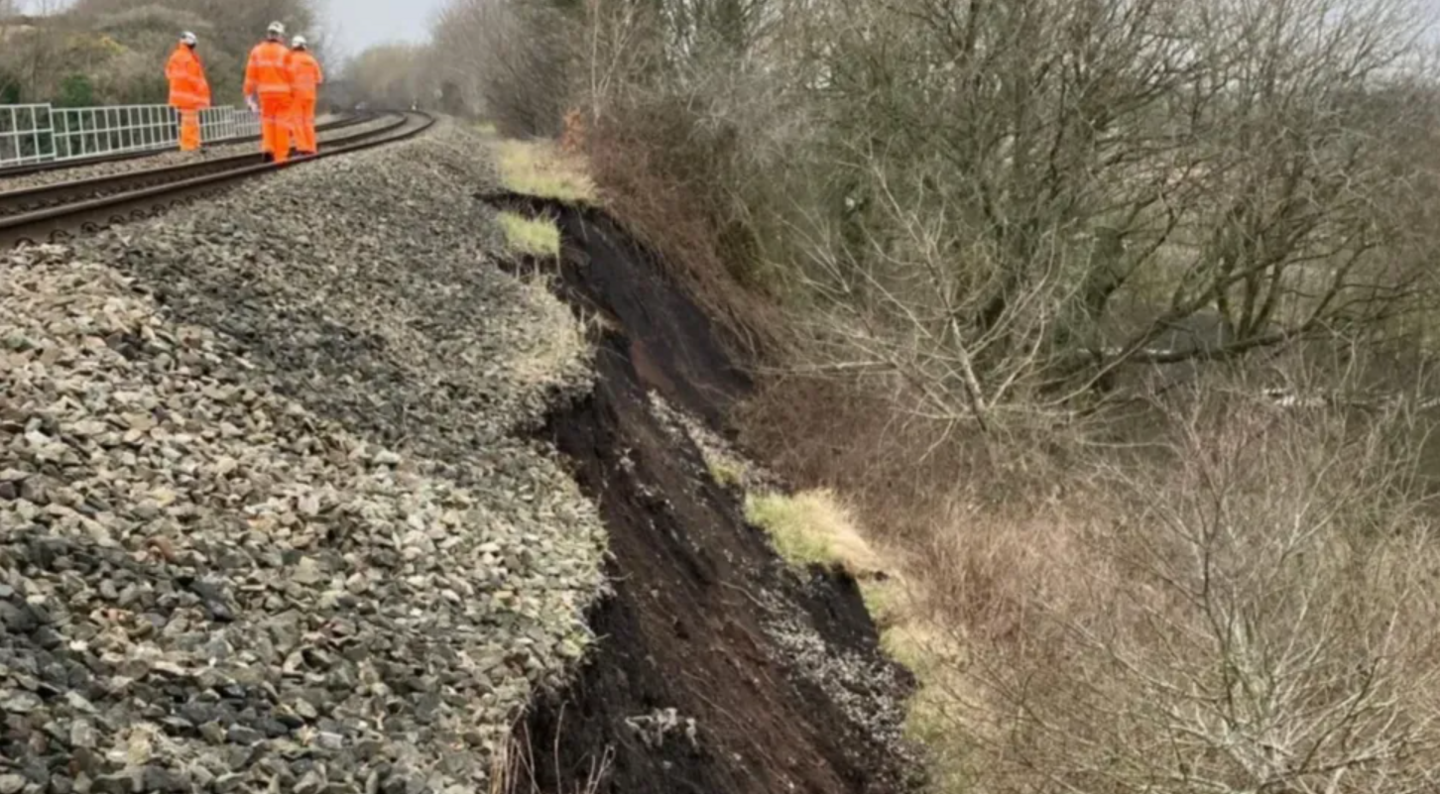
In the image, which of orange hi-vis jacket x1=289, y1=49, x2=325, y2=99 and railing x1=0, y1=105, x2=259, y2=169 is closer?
orange hi-vis jacket x1=289, y1=49, x2=325, y2=99

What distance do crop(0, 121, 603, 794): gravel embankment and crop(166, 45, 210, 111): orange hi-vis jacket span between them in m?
12.8

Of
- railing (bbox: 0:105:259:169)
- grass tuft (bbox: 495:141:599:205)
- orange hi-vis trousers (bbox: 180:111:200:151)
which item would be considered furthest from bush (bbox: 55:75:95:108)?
orange hi-vis trousers (bbox: 180:111:200:151)

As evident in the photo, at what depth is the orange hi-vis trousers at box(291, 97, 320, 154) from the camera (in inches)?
736

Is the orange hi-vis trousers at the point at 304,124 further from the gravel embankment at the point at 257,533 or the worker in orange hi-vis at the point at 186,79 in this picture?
the gravel embankment at the point at 257,533

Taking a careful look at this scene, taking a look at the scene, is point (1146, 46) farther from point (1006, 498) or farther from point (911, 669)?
point (911, 669)

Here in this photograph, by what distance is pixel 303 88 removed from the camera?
1828 cm

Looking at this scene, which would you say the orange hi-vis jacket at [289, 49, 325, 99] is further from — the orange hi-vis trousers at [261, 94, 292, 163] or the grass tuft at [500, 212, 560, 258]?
the grass tuft at [500, 212, 560, 258]

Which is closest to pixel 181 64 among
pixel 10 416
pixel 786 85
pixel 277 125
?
pixel 277 125

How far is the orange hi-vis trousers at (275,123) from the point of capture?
17453mm

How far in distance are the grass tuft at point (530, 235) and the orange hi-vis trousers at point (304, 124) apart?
3650 millimetres

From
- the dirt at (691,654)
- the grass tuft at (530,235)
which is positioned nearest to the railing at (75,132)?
the grass tuft at (530,235)

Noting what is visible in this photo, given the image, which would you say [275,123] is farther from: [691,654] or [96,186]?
[691,654]

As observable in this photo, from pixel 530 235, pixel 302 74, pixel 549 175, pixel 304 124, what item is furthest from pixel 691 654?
pixel 549 175

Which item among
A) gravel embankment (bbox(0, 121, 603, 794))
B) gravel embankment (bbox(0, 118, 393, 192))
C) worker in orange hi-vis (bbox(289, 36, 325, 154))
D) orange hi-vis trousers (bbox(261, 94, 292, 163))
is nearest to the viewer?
gravel embankment (bbox(0, 121, 603, 794))
